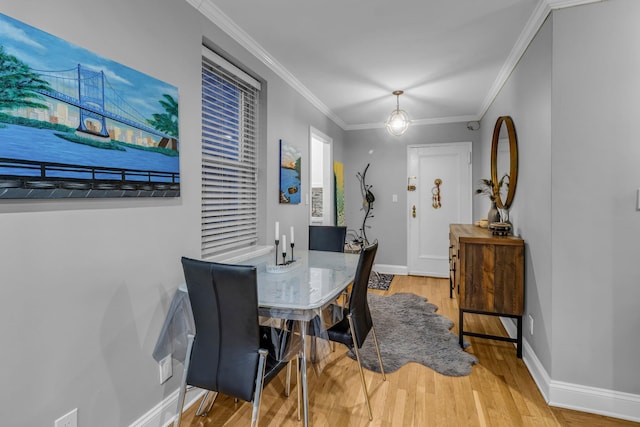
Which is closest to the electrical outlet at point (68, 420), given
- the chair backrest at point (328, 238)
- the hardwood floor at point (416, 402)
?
the hardwood floor at point (416, 402)

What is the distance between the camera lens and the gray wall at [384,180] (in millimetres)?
5113

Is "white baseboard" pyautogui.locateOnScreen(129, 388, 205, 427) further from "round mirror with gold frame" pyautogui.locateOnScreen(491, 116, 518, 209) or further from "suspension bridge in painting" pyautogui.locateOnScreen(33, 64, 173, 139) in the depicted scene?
"round mirror with gold frame" pyautogui.locateOnScreen(491, 116, 518, 209)

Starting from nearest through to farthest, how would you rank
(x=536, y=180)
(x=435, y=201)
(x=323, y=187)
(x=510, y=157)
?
(x=536, y=180) → (x=510, y=157) → (x=323, y=187) → (x=435, y=201)

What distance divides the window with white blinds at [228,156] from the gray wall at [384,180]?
2720mm

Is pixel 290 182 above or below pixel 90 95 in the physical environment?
below

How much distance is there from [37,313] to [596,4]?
3061 mm

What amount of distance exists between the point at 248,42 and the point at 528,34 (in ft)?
6.66

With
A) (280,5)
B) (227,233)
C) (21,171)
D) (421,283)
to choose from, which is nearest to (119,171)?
(21,171)

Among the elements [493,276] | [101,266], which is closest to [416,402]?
[493,276]

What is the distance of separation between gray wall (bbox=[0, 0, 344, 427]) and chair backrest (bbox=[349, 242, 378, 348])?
101cm

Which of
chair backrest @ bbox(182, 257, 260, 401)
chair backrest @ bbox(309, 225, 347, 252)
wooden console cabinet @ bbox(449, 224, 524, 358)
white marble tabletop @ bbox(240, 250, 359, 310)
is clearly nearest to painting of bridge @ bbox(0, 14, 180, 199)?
chair backrest @ bbox(182, 257, 260, 401)

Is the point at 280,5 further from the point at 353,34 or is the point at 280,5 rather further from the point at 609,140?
the point at 609,140

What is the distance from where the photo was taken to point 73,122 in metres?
1.30

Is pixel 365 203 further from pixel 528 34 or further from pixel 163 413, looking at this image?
pixel 163 413
